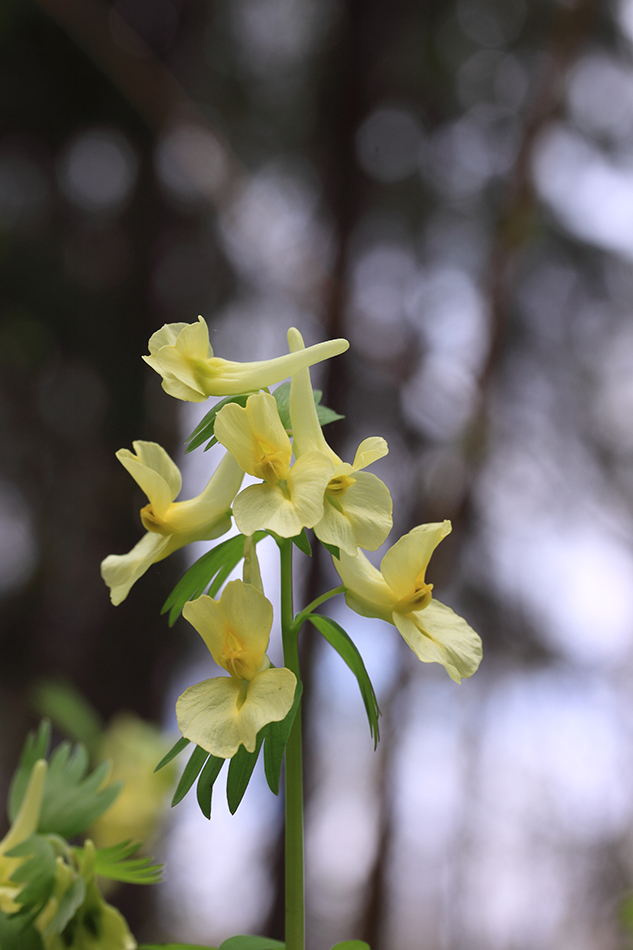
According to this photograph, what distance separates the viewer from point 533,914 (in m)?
2.93

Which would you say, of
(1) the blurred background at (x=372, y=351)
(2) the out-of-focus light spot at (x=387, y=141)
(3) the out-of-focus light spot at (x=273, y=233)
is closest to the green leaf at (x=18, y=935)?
(1) the blurred background at (x=372, y=351)

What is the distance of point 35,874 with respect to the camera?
58 centimetres

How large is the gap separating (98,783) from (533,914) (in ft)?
9.81

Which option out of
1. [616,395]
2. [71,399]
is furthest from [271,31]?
[616,395]

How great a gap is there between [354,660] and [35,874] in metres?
0.36

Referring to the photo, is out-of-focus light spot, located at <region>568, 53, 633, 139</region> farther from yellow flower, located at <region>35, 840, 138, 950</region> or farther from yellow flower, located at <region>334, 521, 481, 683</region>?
yellow flower, located at <region>35, 840, 138, 950</region>

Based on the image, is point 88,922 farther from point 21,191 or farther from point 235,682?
point 21,191

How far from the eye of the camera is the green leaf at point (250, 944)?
0.45 metres

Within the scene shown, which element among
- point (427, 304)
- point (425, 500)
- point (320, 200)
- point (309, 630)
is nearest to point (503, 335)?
point (427, 304)

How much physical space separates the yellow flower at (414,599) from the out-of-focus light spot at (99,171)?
272 cm

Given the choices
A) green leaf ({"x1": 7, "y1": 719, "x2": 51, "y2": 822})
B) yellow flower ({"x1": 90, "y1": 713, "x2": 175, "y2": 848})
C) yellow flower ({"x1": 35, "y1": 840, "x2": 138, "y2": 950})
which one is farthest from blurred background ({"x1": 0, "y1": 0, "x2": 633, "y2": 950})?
yellow flower ({"x1": 35, "y1": 840, "x2": 138, "y2": 950})

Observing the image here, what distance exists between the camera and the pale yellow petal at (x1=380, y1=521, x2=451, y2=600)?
0.45m

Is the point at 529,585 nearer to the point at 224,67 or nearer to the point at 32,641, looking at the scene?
the point at 32,641

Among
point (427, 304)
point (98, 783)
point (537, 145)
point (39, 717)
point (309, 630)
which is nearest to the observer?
point (98, 783)
